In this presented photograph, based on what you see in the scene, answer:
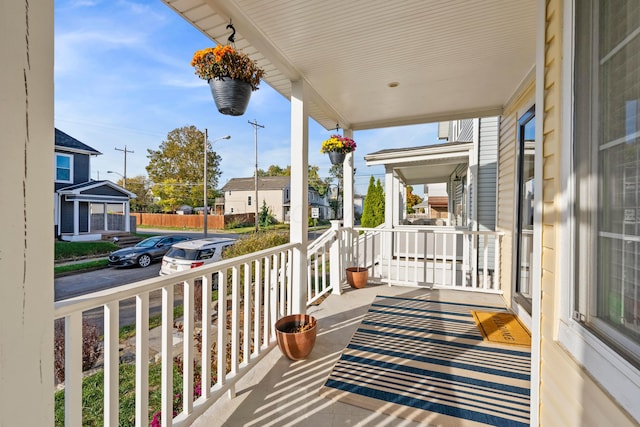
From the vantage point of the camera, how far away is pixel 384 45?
240cm

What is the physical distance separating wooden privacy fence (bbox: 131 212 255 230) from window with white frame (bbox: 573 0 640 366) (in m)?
4.44

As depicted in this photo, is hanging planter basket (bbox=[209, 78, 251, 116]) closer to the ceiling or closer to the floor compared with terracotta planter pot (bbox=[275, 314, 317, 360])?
closer to the ceiling

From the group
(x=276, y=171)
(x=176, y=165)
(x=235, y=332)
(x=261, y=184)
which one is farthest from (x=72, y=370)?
(x=276, y=171)

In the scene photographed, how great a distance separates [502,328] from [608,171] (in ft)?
8.01

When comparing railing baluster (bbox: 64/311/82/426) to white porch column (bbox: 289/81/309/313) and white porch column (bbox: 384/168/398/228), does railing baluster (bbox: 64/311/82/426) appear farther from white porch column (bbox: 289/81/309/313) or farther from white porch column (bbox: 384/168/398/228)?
white porch column (bbox: 384/168/398/228)

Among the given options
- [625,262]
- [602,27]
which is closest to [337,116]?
[602,27]

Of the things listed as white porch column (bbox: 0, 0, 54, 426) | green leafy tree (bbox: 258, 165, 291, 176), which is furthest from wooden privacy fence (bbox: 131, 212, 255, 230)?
green leafy tree (bbox: 258, 165, 291, 176)

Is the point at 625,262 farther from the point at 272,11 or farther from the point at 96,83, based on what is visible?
the point at 96,83

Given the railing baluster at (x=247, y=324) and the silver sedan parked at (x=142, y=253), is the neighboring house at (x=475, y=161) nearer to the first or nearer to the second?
the railing baluster at (x=247, y=324)

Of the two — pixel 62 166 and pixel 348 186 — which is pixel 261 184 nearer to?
pixel 348 186

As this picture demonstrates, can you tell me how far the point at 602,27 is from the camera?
99 cm

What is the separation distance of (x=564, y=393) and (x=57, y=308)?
1.99 m

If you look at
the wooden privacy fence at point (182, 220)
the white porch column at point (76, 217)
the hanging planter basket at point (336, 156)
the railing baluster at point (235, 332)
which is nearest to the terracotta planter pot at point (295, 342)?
the railing baluster at point (235, 332)

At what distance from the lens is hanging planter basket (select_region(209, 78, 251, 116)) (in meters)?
1.79
